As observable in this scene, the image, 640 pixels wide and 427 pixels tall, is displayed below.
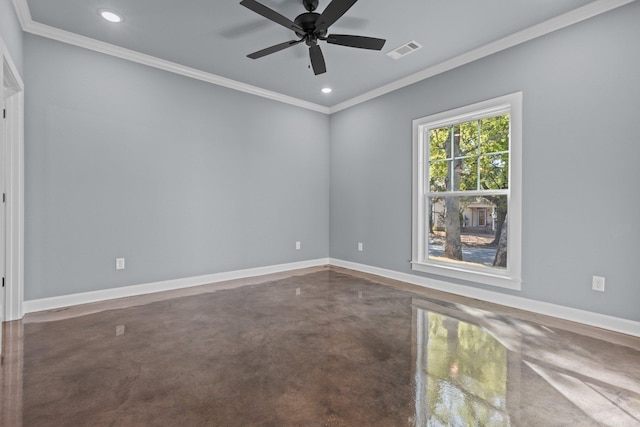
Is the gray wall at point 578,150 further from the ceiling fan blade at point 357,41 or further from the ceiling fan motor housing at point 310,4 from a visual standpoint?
the ceiling fan motor housing at point 310,4

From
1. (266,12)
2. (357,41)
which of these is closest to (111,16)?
Answer: (266,12)

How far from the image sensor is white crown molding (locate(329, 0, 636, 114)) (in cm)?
283

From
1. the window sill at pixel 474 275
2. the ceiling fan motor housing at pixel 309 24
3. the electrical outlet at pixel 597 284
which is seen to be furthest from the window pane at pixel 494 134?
the ceiling fan motor housing at pixel 309 24

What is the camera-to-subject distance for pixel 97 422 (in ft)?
5.30

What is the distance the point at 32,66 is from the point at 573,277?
5.70 meters

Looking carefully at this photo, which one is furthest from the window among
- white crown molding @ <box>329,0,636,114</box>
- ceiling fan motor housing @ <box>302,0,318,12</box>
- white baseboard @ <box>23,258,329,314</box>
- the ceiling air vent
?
white baseboard @ <box>23,258,329,314</box>

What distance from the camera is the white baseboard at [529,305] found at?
2.76m

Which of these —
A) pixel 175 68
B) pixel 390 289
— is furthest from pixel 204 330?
pixel 175 68

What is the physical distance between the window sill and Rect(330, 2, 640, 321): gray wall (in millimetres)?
126

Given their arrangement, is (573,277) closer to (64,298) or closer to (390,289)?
(390,289)

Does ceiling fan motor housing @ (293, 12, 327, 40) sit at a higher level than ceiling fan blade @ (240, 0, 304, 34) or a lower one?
higher

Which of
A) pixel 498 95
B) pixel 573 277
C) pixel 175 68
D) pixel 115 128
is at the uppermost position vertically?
pixel 175 68

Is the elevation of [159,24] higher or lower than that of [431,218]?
higher

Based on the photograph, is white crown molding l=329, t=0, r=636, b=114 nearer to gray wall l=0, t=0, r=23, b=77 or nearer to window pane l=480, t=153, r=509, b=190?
window pane l=480, t=153, r=509, b=190
